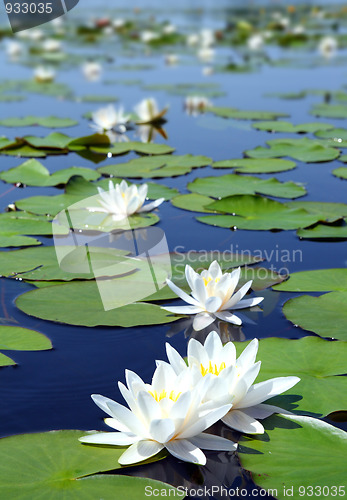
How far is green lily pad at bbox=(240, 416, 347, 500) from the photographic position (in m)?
1.22

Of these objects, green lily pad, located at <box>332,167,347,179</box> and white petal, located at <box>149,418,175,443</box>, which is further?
green lily pad, located at <box>332,167,347,179</box>

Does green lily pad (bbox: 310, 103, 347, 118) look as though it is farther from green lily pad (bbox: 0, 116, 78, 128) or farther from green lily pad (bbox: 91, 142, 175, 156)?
green lily pad (bbox: 0, 116, 78, 128)

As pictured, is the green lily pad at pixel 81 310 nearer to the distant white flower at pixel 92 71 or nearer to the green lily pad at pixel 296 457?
the green lily pad at pixel 296 457

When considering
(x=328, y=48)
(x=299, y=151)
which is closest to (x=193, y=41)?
(x=328, y=48)

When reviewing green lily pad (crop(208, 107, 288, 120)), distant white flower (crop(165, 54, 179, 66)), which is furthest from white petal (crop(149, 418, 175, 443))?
distant white flower (crop(165, 54, 179, 66))

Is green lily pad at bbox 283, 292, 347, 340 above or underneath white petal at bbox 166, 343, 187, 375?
underneath

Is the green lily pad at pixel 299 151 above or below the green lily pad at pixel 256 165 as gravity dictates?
below

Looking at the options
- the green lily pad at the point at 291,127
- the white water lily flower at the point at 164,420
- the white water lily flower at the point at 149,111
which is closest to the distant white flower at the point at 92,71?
the white water lily flower at the point at 149,111

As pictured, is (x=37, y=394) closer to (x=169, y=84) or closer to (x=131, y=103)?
(x=131, y=103)

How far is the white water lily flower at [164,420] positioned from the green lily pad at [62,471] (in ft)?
0.11

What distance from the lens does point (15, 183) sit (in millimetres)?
3510

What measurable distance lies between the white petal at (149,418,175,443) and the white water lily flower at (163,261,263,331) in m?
0.65

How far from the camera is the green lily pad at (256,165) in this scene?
12.0 ft

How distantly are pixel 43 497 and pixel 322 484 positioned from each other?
56 centimetres
